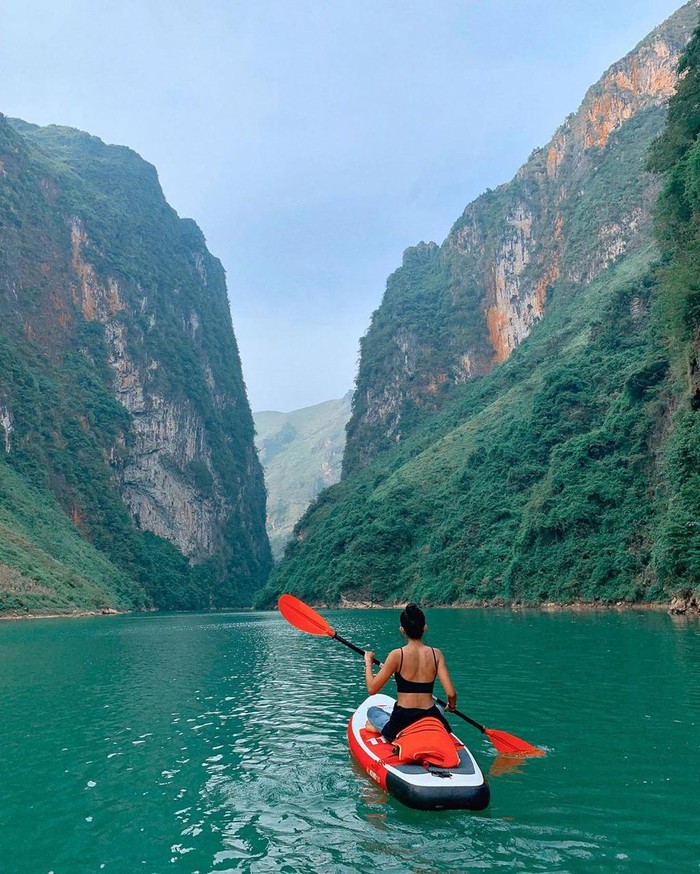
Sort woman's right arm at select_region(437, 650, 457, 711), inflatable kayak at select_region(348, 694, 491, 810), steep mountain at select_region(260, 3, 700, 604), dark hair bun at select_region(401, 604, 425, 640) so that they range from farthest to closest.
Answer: steep mountain at select_region(260, 3, 700, 604) → woman's right arm at select_region(437, 650, 457, 711) → dark hair bun at select_region(401, 604, 425, 640) → inflatable kayak at select_region(348, 694, 491, 810)

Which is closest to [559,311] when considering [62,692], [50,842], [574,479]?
[574,479]

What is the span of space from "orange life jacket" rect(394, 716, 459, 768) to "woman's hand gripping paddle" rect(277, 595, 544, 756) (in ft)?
3.69

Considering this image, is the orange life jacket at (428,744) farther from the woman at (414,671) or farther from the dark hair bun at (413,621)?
the dark hair bun at (413,621)

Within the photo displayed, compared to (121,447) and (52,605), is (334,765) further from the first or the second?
(121,447)

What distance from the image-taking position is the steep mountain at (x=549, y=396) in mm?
36312

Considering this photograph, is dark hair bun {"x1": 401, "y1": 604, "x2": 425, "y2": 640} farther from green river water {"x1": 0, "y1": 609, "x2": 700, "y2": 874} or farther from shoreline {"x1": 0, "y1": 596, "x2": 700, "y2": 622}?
shoreline {"x1": 0, "y1": 596, "x2": 700, "y2": 622}

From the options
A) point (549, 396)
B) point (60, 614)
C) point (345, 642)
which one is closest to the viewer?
point (345, 642)

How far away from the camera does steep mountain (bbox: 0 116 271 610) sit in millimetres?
87500

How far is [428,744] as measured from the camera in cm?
717

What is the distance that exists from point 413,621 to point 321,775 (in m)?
2.67

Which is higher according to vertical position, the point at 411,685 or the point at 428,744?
the point at 411,685

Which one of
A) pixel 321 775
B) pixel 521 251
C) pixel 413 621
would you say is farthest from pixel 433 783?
pixel 521 251

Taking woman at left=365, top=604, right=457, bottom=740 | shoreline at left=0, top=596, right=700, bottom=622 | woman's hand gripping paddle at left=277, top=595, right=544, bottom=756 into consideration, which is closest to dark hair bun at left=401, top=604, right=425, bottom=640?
woman at left=365, top=604, right=457, bottom=740

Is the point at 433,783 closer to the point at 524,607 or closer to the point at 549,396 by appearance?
the point at 524,607
